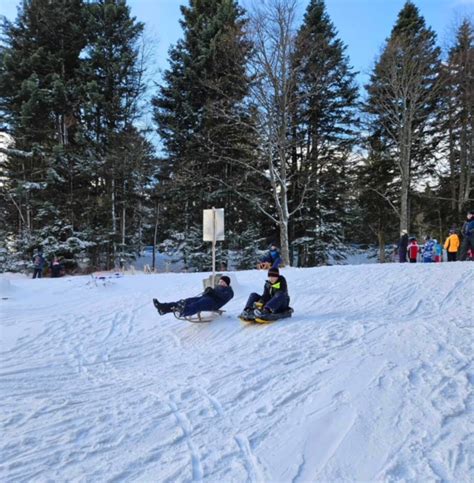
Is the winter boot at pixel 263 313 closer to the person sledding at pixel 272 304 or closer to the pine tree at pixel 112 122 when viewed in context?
the person sledding at pixel 272 304

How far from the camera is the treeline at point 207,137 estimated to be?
22484mm

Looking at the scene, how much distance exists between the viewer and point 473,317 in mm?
7324

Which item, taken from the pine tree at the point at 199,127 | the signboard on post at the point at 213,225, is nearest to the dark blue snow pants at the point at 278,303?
the signboard on post at the point at 213,225

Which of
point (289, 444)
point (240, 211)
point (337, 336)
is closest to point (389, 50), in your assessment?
point (240, 211)

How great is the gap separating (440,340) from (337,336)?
153 cm

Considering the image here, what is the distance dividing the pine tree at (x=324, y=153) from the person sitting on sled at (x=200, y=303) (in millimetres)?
17403

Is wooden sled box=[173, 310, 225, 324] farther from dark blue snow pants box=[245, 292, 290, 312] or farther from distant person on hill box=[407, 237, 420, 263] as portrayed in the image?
distant person on hill box=[407, 237, 420, 263]

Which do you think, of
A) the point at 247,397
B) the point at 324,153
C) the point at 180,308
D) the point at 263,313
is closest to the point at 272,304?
the point at 263,313

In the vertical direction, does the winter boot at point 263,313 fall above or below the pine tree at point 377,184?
below

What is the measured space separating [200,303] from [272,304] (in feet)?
4.77

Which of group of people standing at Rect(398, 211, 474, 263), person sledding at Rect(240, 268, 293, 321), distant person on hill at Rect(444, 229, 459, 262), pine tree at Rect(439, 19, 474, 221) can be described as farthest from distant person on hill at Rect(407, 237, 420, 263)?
person sledding at Rect(240, 268, 293, 321)

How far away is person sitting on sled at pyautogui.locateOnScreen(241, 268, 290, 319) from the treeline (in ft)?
44.1

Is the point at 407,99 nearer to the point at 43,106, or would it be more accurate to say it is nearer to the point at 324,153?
the point at 324,153

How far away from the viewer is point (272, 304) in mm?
7812
